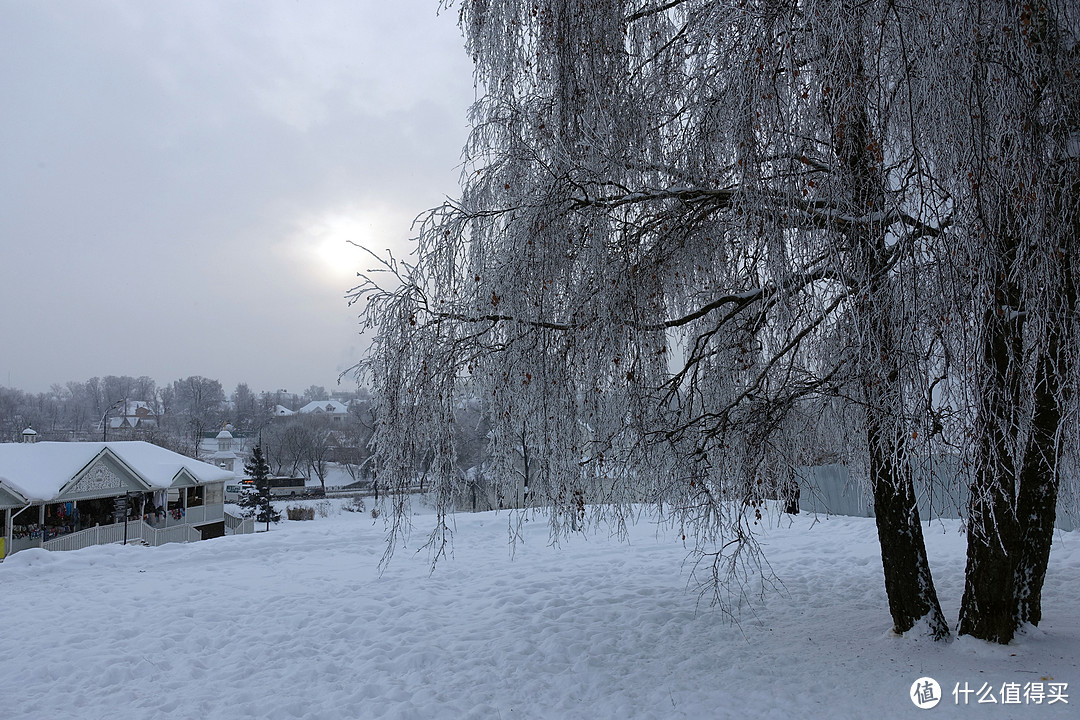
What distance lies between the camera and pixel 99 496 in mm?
18766

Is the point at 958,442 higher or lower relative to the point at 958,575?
higher

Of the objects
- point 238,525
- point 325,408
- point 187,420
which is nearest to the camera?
point 238,525

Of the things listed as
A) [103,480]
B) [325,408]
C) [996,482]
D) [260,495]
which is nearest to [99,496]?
[103,480]

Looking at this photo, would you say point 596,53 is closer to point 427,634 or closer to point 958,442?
point 958,442

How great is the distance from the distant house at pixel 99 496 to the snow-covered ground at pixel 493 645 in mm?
8196

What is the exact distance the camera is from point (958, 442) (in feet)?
11.5

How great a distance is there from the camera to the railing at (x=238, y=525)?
2091cm

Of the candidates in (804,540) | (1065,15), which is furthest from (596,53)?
(804,540)

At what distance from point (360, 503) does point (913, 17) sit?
32013mm

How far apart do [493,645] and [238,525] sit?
1891 cm

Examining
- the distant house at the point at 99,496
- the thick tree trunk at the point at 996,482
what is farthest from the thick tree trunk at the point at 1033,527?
the distant house at the point at 99,496

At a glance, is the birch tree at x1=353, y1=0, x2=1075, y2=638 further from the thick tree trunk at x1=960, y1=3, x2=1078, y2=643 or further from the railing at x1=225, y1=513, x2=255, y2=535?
the railing at x1=225, y1=513, x2=255, y2=535

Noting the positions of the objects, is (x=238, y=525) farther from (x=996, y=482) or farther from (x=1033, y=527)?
(x=996, y=482)

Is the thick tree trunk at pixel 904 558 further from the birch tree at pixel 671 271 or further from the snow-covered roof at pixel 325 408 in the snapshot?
the snow-covered roof at pixel 325 408
